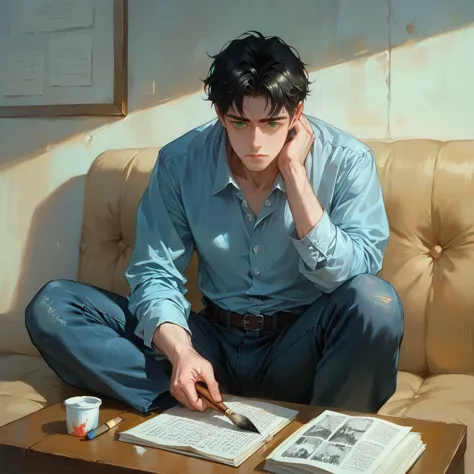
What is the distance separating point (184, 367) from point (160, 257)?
31 cm

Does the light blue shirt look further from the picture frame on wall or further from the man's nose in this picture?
the picture frame on wall

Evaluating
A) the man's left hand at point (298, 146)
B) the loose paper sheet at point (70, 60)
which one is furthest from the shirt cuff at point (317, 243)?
the loose paper sheet at point (70, 60)

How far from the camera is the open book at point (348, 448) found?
3.08ft

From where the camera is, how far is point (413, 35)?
170cm

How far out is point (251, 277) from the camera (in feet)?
4.89

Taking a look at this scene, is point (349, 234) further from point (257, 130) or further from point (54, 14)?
point (54, 14)

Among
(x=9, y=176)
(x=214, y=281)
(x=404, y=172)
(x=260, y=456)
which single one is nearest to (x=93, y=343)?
(x=214, y=281)

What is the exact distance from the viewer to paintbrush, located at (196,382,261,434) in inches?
42.7

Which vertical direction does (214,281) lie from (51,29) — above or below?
below

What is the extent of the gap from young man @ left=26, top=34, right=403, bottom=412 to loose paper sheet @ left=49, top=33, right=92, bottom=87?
59 centimetres

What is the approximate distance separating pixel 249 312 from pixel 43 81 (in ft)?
3.39

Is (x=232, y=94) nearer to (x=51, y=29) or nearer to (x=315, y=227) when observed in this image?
(x=315, y=227)

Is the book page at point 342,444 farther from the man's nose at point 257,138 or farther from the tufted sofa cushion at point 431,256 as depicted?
the man's nose at point 257,138

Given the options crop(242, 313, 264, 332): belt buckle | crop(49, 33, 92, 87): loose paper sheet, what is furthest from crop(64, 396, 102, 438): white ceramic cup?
crop(49, 33, 92, 87): loose paper sheet
